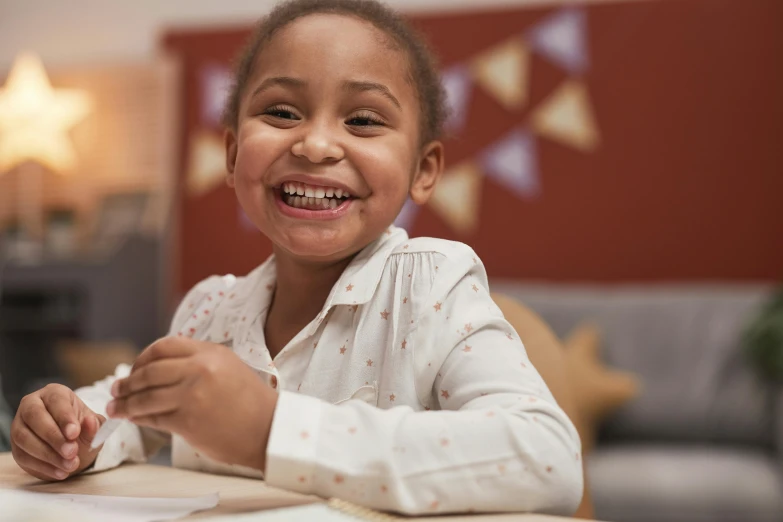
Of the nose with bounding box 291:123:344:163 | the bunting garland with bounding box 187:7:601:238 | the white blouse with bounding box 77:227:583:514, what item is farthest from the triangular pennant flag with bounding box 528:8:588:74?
the nose with bounding box 291:123:344:163

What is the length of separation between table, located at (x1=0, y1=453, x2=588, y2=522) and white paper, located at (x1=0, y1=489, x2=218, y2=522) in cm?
2

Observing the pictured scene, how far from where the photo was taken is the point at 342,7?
800 mm

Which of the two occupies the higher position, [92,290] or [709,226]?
[709,226]

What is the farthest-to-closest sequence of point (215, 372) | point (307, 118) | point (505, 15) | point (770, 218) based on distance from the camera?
point (505, 15)
point (770, 218)
point (307, 118)
point (215, 372)

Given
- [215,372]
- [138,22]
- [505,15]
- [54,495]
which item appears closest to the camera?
[215,372]

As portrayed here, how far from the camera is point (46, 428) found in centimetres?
70

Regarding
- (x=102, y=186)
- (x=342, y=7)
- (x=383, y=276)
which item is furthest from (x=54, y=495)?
(x=102, y=186)

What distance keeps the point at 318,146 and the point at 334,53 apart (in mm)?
86

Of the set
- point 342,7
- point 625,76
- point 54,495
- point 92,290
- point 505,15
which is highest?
point 505,15

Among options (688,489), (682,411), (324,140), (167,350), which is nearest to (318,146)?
(324,140)

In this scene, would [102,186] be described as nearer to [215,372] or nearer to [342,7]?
[342,7]

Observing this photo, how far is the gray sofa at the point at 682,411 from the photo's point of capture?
2.13 metres

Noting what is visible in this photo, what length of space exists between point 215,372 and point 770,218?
2.77 metres

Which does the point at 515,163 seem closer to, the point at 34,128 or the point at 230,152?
the point at 34,128
